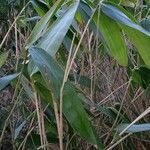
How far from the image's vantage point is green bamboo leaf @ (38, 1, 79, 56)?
499mm

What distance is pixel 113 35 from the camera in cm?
59

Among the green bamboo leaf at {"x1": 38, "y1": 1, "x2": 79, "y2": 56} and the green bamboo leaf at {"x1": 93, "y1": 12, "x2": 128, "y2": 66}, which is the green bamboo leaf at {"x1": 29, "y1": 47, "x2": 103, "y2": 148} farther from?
the green bamboo leaf at {"x1": 93, "y1": 12, "x2": 128, "y2": 66}

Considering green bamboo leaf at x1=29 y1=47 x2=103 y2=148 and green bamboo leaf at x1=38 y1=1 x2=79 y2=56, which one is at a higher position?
green bamboo leaf at x1=38 y1=1 x2=79 y2=56

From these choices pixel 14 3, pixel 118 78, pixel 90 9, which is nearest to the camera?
pixel 90 9

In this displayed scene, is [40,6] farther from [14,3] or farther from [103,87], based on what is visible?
[14,3]

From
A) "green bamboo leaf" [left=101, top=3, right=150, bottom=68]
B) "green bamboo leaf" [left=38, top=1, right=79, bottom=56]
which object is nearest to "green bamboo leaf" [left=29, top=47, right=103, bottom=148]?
"green bamboo leaf" [left=38, top=1, right=79, bottom=56]

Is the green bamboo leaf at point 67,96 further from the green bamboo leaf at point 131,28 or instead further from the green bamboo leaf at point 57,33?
the green bamboo leaf at point 131,28

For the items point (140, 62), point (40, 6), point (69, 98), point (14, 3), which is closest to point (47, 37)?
point (69, 98)

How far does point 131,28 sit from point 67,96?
143mm

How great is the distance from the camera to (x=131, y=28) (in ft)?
1.69

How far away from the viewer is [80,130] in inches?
19.1

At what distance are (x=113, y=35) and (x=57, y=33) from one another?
5.0 inches

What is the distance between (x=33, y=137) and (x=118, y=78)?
29cm

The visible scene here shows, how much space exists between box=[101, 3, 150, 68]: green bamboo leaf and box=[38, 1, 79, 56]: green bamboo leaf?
0.06 m
